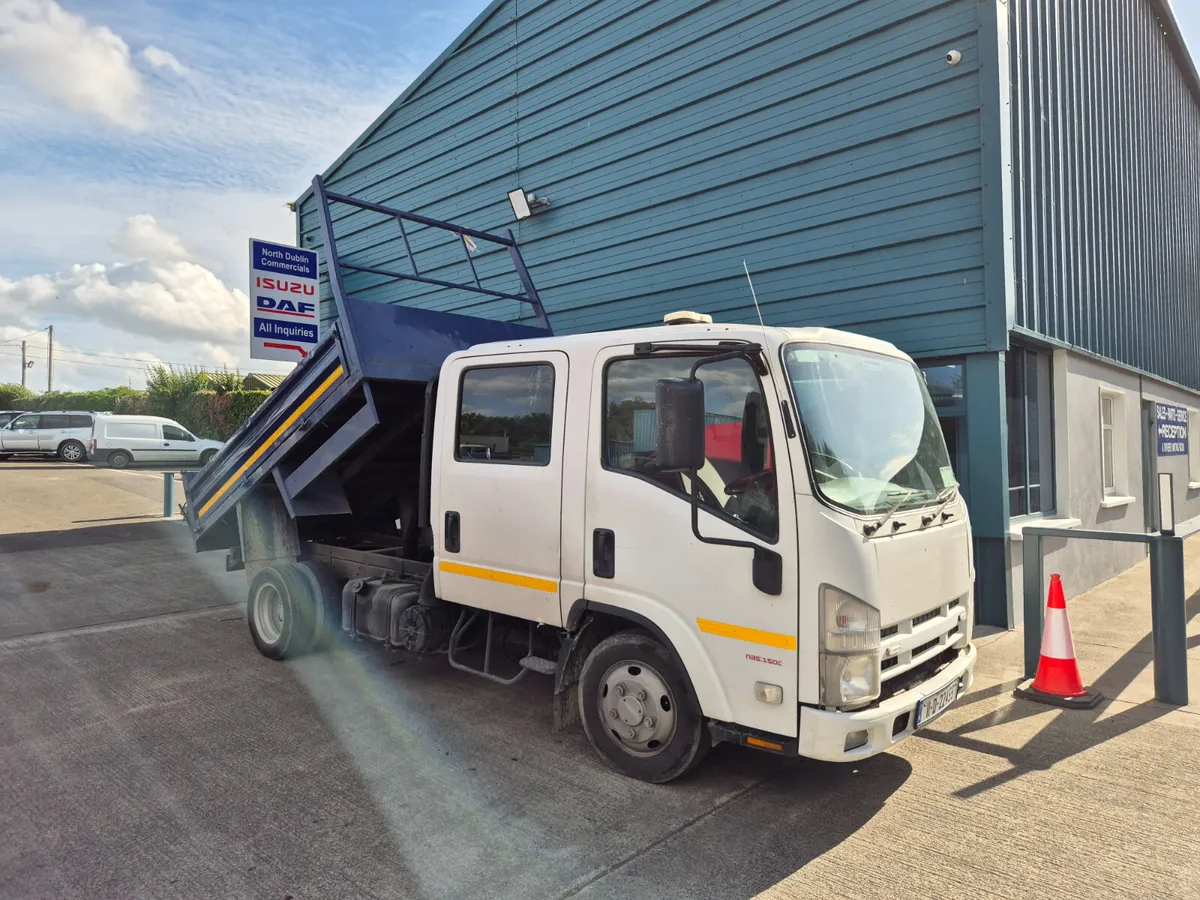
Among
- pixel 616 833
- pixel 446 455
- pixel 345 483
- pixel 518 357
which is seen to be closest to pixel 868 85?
pixel 518 357

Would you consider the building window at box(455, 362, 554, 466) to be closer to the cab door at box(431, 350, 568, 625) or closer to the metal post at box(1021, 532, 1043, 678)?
the cab door at box(431, 350, 568, 625)

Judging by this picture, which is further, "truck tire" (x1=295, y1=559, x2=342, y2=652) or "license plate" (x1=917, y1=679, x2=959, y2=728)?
"truck tire" (x1=295, y1=559, x2=342, y2=652)

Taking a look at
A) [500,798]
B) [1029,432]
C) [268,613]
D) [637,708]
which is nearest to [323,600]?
[268,613]

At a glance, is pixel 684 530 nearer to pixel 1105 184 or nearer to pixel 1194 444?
pixel 1105 184

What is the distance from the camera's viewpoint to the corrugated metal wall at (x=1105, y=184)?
7184 millimetres

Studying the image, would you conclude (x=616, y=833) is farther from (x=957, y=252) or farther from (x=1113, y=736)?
(x=957, y=252)

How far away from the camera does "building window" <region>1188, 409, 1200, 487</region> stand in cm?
1370

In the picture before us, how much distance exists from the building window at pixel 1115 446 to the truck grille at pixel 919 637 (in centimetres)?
707

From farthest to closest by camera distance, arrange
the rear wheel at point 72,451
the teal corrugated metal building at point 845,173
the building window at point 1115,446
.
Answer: the rear wheel at point 72,451
the building window at point 1115,446
the teal corrugated metal building at point 845,173

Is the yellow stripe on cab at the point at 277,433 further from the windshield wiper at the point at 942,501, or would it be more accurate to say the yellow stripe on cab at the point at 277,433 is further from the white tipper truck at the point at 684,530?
the windshield wiper at the point at 942,501

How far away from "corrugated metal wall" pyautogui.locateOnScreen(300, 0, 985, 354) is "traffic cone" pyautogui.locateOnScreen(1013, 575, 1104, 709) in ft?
7.99

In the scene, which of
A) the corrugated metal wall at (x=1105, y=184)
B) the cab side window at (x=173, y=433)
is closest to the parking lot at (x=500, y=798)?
the corrugated metal wall at (x=1105, y=184)

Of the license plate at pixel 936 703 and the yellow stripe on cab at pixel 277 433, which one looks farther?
the yellow stripe on cab at pixel 277 433

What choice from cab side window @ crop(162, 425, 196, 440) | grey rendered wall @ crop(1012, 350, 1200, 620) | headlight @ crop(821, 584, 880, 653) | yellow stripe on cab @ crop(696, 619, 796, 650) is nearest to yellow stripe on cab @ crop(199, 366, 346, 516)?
yellow stripe on cab @ crop(696, 619, 796, 650)
